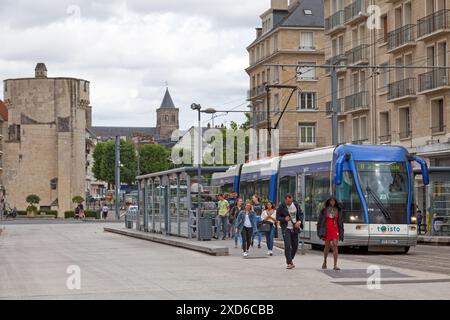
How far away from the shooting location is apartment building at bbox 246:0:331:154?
263 feet

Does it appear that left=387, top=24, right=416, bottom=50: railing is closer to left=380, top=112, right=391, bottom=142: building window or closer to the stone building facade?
left=380, top=112, right=391, bottom=142: building window

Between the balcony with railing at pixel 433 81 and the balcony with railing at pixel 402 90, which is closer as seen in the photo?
A: the balcony with railing at pixel 433 81

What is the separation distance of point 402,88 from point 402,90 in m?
0.11

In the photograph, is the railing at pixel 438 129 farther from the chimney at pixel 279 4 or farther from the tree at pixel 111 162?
the tree at pixel 111 162

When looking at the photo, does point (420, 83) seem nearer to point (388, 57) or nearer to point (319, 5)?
point (388, 57)

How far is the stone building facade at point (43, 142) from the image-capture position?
110 meters

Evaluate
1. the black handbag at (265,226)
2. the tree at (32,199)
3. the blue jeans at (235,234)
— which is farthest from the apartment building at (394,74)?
the tree at (32,199)

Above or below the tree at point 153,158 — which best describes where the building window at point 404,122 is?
below

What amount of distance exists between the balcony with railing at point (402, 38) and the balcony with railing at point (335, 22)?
8498mm

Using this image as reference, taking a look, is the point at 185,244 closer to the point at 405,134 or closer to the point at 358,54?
the point at 405,134

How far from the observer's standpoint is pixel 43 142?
4358 inches

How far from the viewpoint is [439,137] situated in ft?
154
